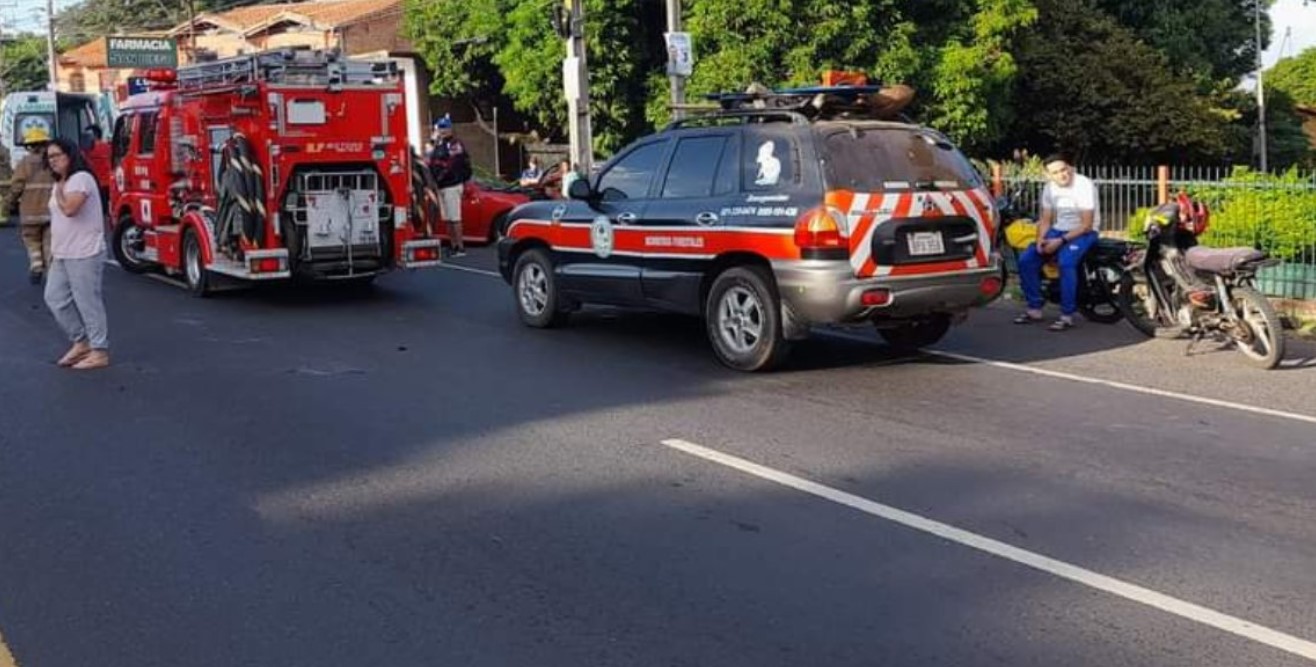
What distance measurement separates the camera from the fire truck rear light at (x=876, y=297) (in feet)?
29.7

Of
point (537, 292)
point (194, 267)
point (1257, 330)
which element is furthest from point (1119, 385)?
point (194, 267)

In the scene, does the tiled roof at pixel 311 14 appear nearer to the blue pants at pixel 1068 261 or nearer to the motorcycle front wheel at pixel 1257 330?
the blue pants at pixel 1068 261

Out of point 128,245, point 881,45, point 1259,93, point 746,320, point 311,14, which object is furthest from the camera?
point 311,14

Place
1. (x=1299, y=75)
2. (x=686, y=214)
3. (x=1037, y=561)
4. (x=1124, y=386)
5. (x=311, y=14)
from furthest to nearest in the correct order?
1. (x=1299, y=75)
2. (x=311, y=14)
3. (x=686, y=214)
4. (x=1124, y=386)
5. (x=1037, y=561)

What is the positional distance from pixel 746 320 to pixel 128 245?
1001 centimetres

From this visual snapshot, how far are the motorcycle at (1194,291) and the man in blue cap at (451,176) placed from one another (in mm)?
10044

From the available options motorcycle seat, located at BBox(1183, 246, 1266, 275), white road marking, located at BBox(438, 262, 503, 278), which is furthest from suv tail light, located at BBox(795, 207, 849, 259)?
A: white road marking, located at BBox(438, 262, 503, 278)

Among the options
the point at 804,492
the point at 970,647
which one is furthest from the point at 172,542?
the point at 970,647

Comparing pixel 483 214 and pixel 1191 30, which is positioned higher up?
pixel 1191 30

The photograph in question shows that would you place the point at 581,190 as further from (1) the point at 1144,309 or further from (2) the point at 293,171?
(1) the point at 1144,309

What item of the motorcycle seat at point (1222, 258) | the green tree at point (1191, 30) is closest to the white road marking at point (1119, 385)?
the motorcycle seat at point (1222, 258)

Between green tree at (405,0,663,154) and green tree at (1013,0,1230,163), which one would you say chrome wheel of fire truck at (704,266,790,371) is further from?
green tree at (1013,0,1230,163)

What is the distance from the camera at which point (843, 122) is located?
31.0ft

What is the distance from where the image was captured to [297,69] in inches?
532
